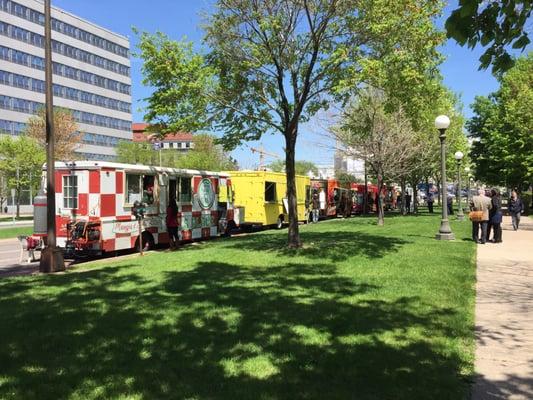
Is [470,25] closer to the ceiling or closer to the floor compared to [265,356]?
closer to the ceiling

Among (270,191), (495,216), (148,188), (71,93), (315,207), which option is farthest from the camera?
(71,93)

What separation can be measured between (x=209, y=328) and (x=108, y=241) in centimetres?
924

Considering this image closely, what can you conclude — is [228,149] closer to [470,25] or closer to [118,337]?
[118,337]

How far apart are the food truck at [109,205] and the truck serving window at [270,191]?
838 centimetres

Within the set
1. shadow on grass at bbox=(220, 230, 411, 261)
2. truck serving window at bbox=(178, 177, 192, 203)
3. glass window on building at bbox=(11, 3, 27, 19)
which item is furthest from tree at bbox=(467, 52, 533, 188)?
glass window on building at bbox=(11, 3, 27, 19)

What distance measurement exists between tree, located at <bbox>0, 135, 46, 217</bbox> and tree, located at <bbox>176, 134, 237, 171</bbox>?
829 inches

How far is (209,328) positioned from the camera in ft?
20.8

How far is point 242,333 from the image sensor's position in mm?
6113

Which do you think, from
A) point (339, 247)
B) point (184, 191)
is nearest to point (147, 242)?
point (184, 191)

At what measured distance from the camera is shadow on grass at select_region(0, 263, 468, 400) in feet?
14.8

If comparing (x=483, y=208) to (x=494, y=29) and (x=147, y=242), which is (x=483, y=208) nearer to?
(x=147, y=242)

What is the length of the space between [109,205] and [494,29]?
12.0 metres

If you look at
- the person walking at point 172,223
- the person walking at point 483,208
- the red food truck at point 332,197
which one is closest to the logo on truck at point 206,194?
the person walking at point 172,223

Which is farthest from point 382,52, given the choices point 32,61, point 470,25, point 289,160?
point 32,61
